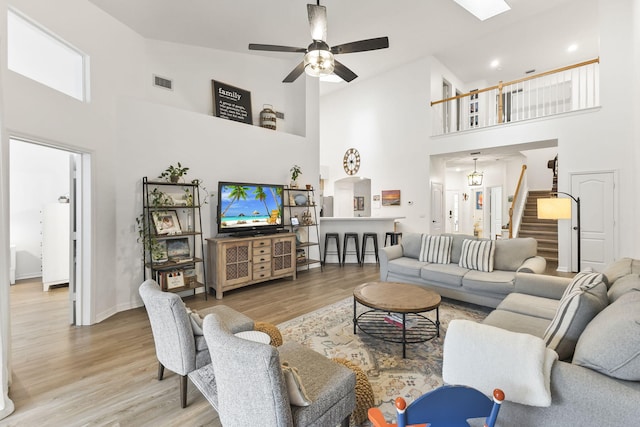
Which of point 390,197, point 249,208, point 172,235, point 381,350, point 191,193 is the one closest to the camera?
point 381,350

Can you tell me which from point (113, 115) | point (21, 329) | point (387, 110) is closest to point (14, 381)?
point (21, 329)

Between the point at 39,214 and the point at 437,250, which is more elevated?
the point at 39,214

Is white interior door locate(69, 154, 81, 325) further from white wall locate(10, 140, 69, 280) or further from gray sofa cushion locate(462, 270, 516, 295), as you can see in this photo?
gray sofa cushion locate(462, 270, 516, 295)

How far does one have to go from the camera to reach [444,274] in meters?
3.85

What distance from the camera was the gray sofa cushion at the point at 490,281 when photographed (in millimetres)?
3348

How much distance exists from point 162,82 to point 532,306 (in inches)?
216

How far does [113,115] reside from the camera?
3664 mm

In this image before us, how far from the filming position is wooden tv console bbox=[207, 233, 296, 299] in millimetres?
4301

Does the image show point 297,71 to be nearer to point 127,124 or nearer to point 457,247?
point 127,124

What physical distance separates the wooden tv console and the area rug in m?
1.43

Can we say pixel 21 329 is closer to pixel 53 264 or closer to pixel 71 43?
pixel 53 264

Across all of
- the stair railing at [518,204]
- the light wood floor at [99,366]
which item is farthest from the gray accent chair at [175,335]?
the stair railing at [518,204]

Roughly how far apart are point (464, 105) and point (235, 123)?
6.24m

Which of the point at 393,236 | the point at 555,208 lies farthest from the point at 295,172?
the point at 555,208
